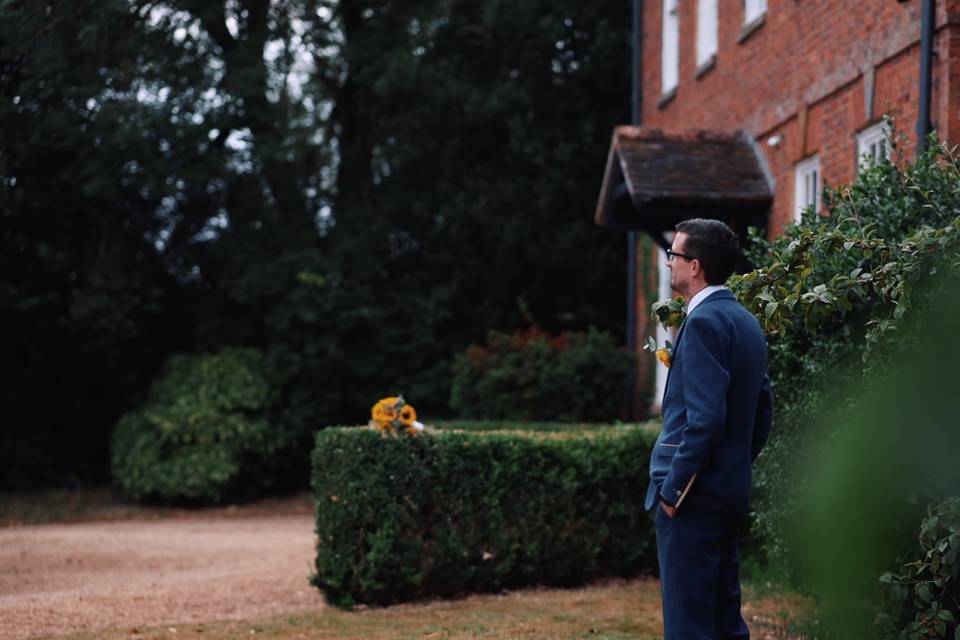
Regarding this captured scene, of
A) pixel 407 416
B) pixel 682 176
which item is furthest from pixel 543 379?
pixel 407 416

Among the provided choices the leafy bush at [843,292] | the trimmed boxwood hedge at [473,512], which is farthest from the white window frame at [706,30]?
the leafy bush at [843,292]

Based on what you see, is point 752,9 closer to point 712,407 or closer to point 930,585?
point 930,585

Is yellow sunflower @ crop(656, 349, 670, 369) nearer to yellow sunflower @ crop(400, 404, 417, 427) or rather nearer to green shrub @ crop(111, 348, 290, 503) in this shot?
yellow sunflower @ crop(400, 404, 417, 427)

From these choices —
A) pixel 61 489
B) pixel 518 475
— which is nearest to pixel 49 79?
pixel 518 475

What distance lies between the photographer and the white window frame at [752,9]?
1239 cm

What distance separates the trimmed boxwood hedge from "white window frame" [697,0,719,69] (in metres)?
6.46

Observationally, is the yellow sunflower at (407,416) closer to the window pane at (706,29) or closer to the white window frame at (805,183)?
the white window frame at (805,183)

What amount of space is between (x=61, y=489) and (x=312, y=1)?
9380mm

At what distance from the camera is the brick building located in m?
9.06

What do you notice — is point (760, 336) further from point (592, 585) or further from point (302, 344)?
point (302, 344)

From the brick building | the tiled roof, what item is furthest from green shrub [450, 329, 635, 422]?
the tiled roof

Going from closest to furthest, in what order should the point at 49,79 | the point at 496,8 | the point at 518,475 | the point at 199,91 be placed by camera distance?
the point at 518,475
the point at 49,79
the point at 199,91
the point at 496,8

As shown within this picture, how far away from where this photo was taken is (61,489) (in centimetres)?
2011

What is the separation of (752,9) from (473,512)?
23.1ft
